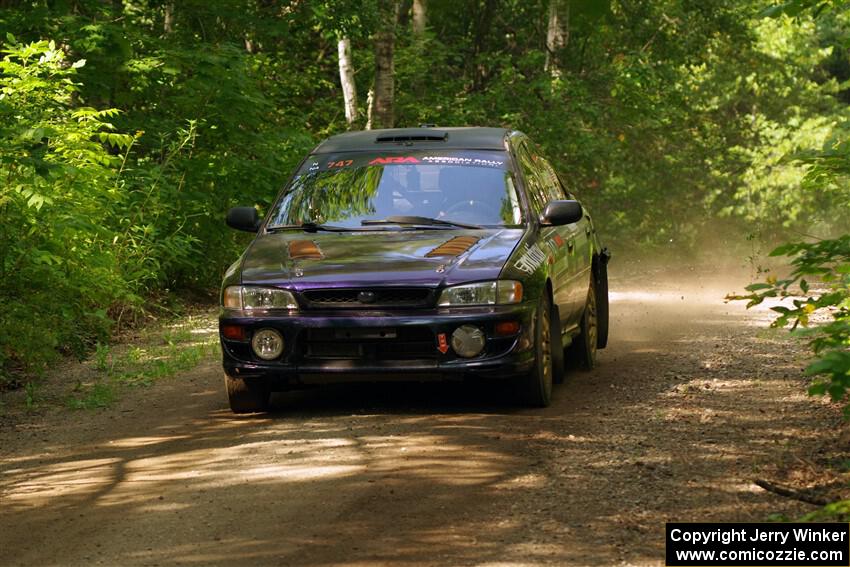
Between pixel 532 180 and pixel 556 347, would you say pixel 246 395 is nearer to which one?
pixel 556 347

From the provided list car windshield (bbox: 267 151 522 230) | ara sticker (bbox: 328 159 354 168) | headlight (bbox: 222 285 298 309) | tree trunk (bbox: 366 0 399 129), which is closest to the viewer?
headlight (bbox: 222 285 298 309)

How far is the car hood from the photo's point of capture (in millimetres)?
8562

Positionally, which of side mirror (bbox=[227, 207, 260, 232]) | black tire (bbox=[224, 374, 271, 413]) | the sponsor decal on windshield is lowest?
black tire (bbox=[224, 374, 271, 413])

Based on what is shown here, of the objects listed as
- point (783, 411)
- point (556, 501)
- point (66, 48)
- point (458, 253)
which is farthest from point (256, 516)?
point (66, 48)

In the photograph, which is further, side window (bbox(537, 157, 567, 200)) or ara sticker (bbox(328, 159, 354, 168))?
side window (bbox(537, 157, 567, 200))

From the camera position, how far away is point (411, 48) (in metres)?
26.8

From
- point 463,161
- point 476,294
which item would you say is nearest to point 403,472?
point 476,294

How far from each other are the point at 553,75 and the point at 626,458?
2164cm

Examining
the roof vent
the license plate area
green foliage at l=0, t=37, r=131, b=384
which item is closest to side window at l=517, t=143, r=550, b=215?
the roof vent

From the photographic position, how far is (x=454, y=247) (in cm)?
896

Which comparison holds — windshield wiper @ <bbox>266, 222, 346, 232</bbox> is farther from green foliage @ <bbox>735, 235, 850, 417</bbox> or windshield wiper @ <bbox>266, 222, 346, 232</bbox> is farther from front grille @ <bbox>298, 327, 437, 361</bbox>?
green foliage @ <bbox>735, 235, 850, 417</bbox>

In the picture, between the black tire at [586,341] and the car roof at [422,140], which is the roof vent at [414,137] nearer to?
the car roof at [422,140]

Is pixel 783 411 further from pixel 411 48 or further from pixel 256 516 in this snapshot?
pixel 411 48

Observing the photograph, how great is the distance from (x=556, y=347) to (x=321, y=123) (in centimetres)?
1864
